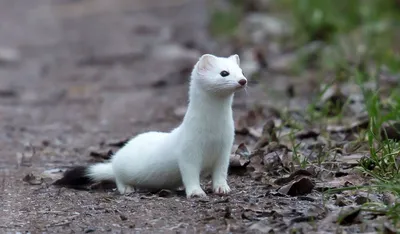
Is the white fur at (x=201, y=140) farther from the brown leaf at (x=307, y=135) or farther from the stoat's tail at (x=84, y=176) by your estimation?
the brown leaf at (x=307, y=135)

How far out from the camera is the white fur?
432 cm

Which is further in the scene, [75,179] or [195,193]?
[75,179]

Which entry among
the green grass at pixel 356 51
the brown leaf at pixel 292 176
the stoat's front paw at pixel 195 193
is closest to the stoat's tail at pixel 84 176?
the stoat's front paw at pixel 195 193

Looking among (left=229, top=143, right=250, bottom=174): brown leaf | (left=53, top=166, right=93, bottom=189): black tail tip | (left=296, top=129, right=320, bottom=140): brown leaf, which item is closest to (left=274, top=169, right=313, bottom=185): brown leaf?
(left=229, top=143, right=250, bottom=174): brown leaf

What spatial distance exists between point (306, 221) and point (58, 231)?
3.58ft

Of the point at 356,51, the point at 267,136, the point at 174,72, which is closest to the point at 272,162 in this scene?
the point at 267,136

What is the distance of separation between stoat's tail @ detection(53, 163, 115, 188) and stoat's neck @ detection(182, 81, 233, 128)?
706mm

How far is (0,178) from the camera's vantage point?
17.1 feet

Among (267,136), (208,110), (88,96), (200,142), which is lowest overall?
(267,136)

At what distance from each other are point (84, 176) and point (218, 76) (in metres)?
1.07

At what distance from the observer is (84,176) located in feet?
15.9

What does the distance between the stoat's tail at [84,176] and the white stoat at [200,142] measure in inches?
11.1

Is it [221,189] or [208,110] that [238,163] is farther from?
[208,110]

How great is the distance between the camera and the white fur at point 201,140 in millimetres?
4324
